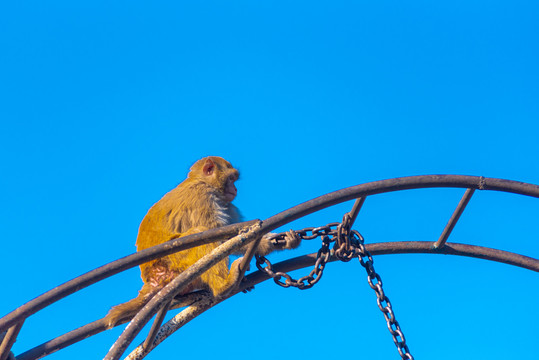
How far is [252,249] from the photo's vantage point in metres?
3.67

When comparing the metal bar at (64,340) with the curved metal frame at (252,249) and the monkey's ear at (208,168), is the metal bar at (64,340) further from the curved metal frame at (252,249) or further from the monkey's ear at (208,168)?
the monkey's ear at (208,168)

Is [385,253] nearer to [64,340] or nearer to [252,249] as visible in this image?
[252,249]

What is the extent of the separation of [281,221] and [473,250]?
4.72ft

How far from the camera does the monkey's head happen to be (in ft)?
19.5

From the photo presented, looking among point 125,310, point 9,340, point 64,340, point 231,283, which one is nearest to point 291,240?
point 231,283

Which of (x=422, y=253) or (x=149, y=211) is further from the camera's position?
(x=149, y=211)

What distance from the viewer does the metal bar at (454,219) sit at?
3756mm

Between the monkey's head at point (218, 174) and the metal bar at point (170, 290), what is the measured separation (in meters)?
2.36

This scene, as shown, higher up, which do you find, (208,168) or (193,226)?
(208,168)

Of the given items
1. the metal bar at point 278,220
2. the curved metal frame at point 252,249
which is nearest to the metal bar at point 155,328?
the curved metal frame at point 252,249

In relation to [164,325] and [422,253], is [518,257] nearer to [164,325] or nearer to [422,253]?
[422,253]

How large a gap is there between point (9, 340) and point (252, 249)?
1.55m

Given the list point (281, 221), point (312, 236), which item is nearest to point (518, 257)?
point (312, 236)

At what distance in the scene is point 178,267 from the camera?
15.6 feet
